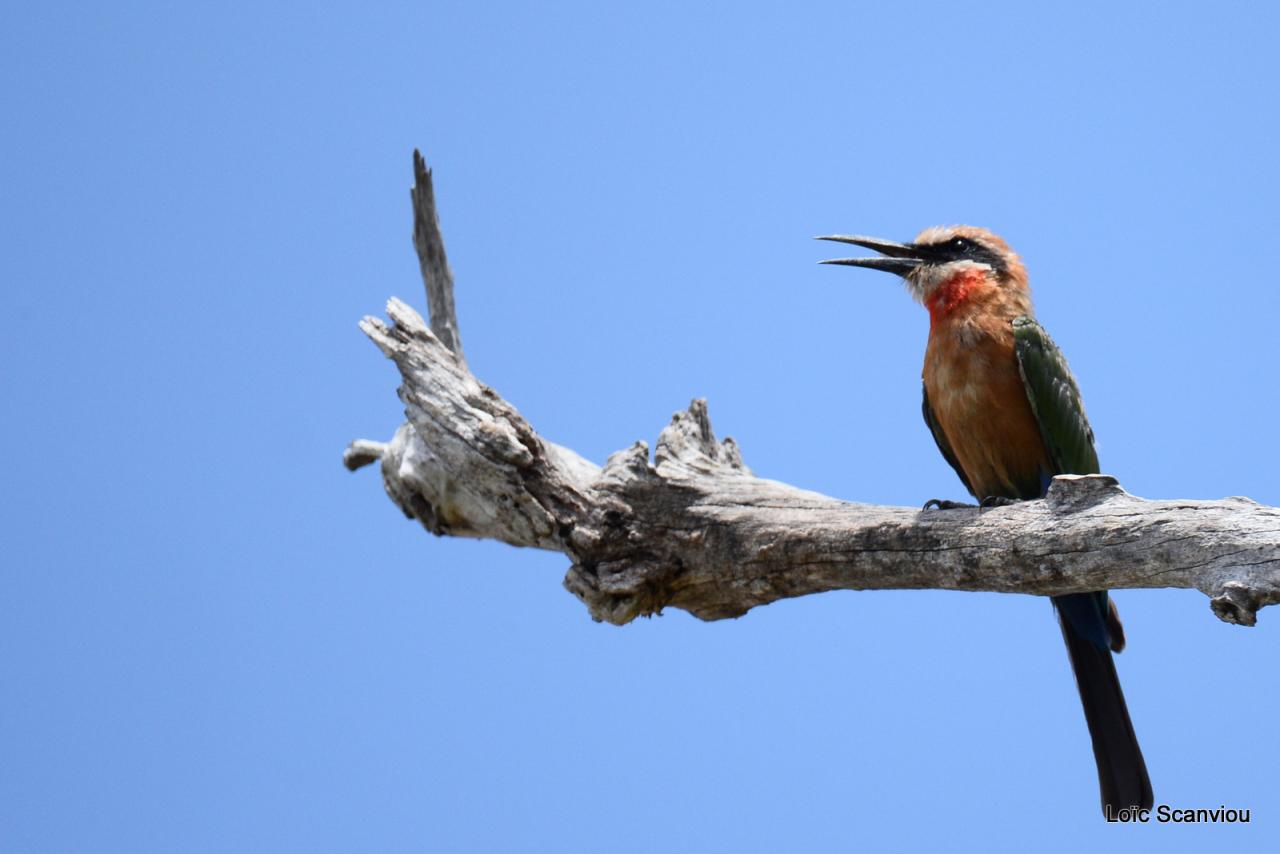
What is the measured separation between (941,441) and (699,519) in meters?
1.45

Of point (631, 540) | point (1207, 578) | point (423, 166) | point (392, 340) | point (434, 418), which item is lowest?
point (1207, 578)

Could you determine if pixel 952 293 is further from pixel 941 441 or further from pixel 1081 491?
pixel 1081 491

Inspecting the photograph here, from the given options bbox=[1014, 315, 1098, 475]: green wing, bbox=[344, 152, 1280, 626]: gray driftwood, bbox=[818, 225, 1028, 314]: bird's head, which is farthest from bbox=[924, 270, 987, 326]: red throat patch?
bbox=[344, 152, 1280, 626]: gray driftwood

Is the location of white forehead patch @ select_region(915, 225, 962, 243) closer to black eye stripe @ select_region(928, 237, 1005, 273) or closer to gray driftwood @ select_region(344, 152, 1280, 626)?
black eye stripe @ select_region(928, 237, 1005, 273)

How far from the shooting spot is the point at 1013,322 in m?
4.98

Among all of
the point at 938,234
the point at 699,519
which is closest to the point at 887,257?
the point at 938,234

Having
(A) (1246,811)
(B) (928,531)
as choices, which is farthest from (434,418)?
(A) (1246,811)

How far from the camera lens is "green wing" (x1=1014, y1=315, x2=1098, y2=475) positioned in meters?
4.80

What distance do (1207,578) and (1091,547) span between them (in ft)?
1.28

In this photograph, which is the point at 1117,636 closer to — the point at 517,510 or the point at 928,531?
the point at 928,531

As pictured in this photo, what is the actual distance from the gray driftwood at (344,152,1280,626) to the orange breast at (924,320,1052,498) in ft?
2.40

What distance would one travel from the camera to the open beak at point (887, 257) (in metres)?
5.57

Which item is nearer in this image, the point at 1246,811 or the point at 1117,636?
the point at 1246,811

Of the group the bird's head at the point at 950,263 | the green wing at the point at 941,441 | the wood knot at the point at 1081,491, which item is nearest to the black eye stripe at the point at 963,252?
the bird's head at the point at 950,263
